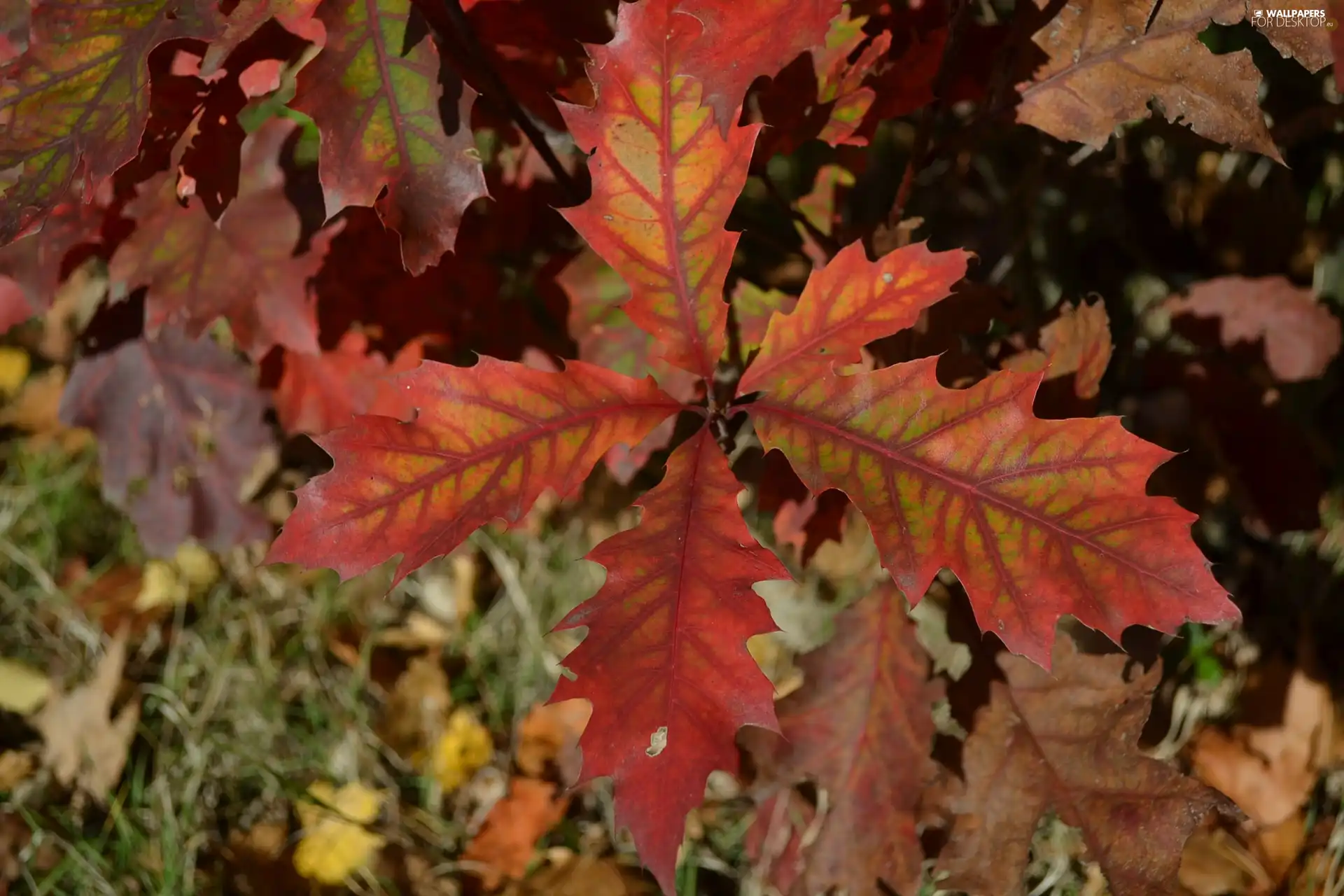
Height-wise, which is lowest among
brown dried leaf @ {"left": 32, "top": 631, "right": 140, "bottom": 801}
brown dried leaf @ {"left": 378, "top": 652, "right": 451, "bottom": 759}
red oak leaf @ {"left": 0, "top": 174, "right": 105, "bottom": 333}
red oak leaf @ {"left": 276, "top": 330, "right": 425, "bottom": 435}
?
brown dried leaf @ {"left": 378, "top": 652, "right": 451, "bottom": 759}

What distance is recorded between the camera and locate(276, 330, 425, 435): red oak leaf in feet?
4.91

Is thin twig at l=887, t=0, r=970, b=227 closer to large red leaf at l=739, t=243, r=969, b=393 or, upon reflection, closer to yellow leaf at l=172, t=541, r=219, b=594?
large red leaf at l=739, t=243, r=969, b=393

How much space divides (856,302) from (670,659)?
38cm

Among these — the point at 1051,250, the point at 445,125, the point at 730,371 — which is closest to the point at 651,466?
the point at 730,371

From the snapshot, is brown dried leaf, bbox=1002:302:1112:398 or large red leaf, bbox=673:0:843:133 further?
brown dried leaf, bbox=1002:302:1112:398

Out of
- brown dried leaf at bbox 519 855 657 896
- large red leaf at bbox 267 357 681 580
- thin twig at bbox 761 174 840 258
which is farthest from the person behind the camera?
brown dried leaf at bbox 519 855 657 896

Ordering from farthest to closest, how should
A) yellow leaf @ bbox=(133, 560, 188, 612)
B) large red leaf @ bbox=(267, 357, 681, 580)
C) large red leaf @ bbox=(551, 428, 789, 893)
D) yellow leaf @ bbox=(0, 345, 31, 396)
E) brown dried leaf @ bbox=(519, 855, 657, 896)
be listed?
yellow leaf @ bbox=(0, 345, 31, 396) < yellow leaf @ bbox=(133, 560, 188, 612) < brown dried leaf @ bbox=(519, 855, 657, 896) < large red leaf @ bbox=(267, 357, 681, 580) < large red leaf @ bbox=(551, 428, 789, 893)

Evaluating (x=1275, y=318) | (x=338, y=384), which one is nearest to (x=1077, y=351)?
(x=1275, y=318)

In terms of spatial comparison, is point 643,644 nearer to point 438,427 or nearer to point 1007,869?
point 438,427

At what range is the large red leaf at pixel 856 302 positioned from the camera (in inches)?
38.4

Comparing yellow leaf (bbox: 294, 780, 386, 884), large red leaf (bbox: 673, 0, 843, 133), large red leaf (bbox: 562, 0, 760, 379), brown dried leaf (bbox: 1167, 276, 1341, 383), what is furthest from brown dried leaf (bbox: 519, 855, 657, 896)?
brown dried leaf (bbox: 1167, 276, 1341, 383)

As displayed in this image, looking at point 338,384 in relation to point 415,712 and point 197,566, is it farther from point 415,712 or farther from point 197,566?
point 197,566

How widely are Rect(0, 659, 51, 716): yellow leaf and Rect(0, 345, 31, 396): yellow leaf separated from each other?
2.18 ft

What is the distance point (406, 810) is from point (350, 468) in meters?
0.92
